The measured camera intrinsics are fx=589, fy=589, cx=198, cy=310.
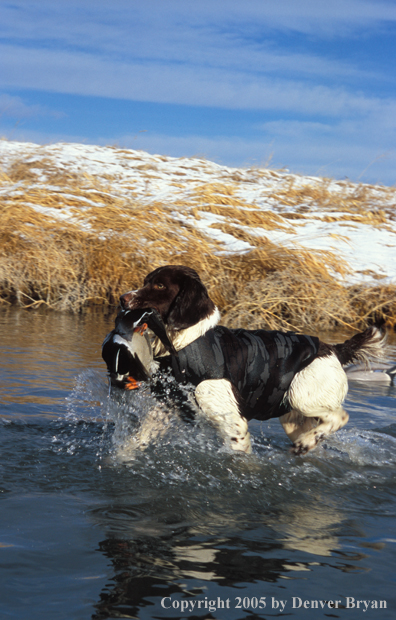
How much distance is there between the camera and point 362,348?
4.18 m

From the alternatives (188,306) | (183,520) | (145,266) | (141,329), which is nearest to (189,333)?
(188,306)

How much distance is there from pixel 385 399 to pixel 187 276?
3.13 meters

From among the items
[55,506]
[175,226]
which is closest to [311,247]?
[175,226]

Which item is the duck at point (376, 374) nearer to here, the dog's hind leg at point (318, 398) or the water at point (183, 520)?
the water at point (183, 520)

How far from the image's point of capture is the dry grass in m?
9.10

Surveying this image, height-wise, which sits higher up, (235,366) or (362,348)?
(362,348)

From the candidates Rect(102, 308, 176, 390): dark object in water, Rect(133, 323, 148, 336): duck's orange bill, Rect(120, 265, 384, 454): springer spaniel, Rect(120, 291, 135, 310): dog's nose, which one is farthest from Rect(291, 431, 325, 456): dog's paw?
Rect(120, 291, 135, 310): dog's nose

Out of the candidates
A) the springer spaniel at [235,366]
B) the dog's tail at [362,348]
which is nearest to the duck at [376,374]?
the dog's tail at [362,348]

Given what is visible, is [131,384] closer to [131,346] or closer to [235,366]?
[131,346]

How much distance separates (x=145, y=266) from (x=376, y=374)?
4.19 m

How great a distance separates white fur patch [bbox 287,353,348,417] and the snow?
6109 millimetres

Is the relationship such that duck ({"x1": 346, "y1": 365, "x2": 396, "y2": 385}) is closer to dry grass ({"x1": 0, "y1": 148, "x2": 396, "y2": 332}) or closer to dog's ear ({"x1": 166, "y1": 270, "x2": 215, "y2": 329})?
dry grass ({"x1": 0, "y1": 148, "x2": 396, "y2": 332})

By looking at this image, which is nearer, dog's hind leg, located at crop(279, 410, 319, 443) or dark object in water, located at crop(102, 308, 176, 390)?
dark object in water, located at crop(102, 308, 176, 390)

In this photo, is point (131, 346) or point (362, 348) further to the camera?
point (362, 348)
